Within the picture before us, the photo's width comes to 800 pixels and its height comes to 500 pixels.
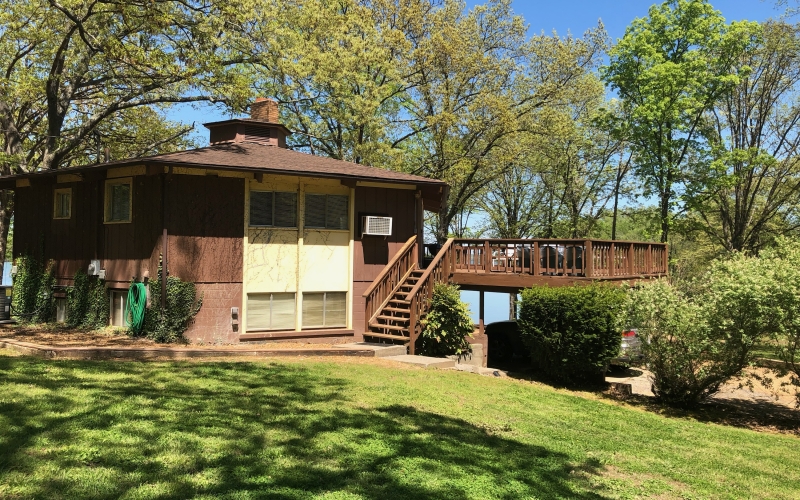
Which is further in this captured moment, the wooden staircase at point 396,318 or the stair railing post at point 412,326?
the wooden staircase at point 396,318

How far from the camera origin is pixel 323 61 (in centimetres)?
1916

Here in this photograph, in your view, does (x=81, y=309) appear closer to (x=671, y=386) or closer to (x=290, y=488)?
(x=290, y=488)

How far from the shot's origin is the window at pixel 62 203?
13.4m

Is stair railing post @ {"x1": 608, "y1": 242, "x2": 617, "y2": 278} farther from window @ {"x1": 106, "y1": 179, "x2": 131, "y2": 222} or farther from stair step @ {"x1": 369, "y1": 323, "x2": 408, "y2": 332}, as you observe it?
window @ {"x1": 106, "y1": 179, "x2": 131, "y2": 222}

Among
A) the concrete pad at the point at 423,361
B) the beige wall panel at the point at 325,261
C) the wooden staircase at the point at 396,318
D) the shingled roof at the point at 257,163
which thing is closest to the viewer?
the concrete pad at the point at 423,361

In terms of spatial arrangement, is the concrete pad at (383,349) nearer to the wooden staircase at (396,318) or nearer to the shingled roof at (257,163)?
the wooden staircase at (396,318)

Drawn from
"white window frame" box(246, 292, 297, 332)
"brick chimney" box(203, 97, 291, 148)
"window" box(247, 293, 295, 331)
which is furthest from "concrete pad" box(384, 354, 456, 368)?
"brick chimney" box(203, 97, 291, 148)

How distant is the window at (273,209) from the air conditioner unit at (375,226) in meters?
1.71

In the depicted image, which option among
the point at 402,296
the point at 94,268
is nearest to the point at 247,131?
the point at 94,268

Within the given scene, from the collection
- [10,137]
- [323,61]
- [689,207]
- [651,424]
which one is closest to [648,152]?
[689,207]

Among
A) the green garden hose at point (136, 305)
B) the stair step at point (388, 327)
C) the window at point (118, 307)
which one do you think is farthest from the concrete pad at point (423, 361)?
the window at point (118, 307)

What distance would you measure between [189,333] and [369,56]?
1278 cm

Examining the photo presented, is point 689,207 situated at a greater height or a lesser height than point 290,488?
greater

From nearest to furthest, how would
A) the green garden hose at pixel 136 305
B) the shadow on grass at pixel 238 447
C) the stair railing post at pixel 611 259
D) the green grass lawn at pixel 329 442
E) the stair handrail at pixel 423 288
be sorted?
the shadow on grass at pixel 238 447, the green grass lawn at pixel 329 442, the green garden hose at pixel 136 305, the stair handrail at pixel 423 288, the stair railing post at pixel 611 259
